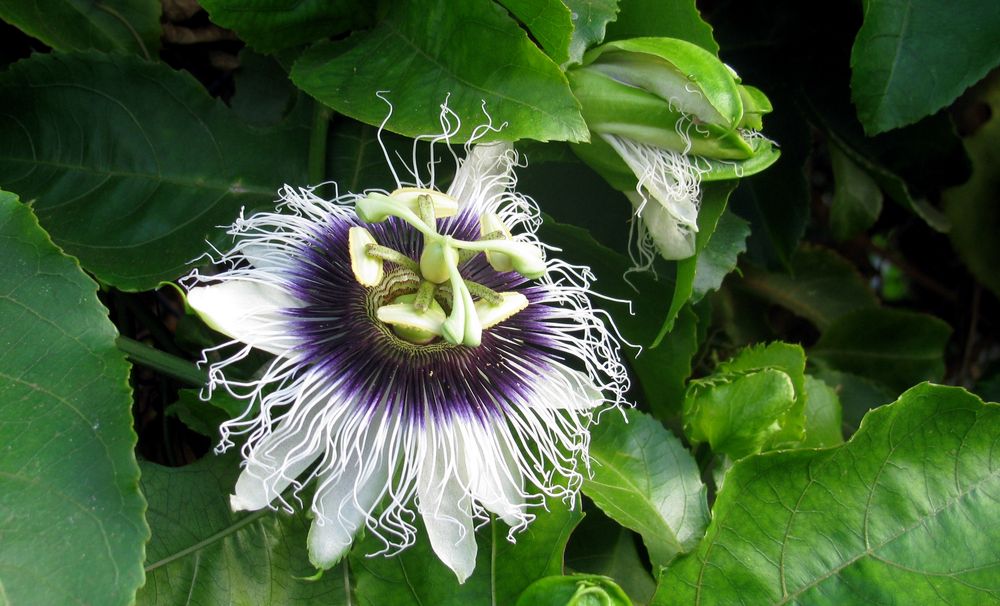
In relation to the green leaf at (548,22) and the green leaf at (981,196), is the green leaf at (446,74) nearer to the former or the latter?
the green leaf at (548,22)

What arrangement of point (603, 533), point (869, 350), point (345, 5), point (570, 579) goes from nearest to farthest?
point (570, 579)
point (345, 5)
point (603, 533)
point (869, 350)

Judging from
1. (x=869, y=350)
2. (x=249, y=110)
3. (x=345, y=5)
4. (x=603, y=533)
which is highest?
(x=345, y=5)

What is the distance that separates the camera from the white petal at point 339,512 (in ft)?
2.85

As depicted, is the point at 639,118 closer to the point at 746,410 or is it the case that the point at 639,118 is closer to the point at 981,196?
the point at 746,410

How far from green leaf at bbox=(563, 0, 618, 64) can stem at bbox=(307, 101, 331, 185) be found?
0.33 metres

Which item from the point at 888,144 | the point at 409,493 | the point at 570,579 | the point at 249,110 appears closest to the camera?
the point at 570,579

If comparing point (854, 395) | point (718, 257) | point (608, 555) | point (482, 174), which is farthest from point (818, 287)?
point (482, 174)

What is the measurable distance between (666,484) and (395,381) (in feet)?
1.07

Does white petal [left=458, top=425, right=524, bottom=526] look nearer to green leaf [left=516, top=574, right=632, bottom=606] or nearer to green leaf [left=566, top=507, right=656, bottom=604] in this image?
green leaf [left=516, top=574, right=632, bottom=606]

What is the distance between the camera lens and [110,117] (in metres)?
1.11

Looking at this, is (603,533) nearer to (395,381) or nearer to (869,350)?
(395,381)

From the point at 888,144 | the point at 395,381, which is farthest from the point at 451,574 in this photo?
the point at 888,144

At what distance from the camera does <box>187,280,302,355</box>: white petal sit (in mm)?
824

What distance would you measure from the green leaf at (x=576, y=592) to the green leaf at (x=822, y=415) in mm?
489
